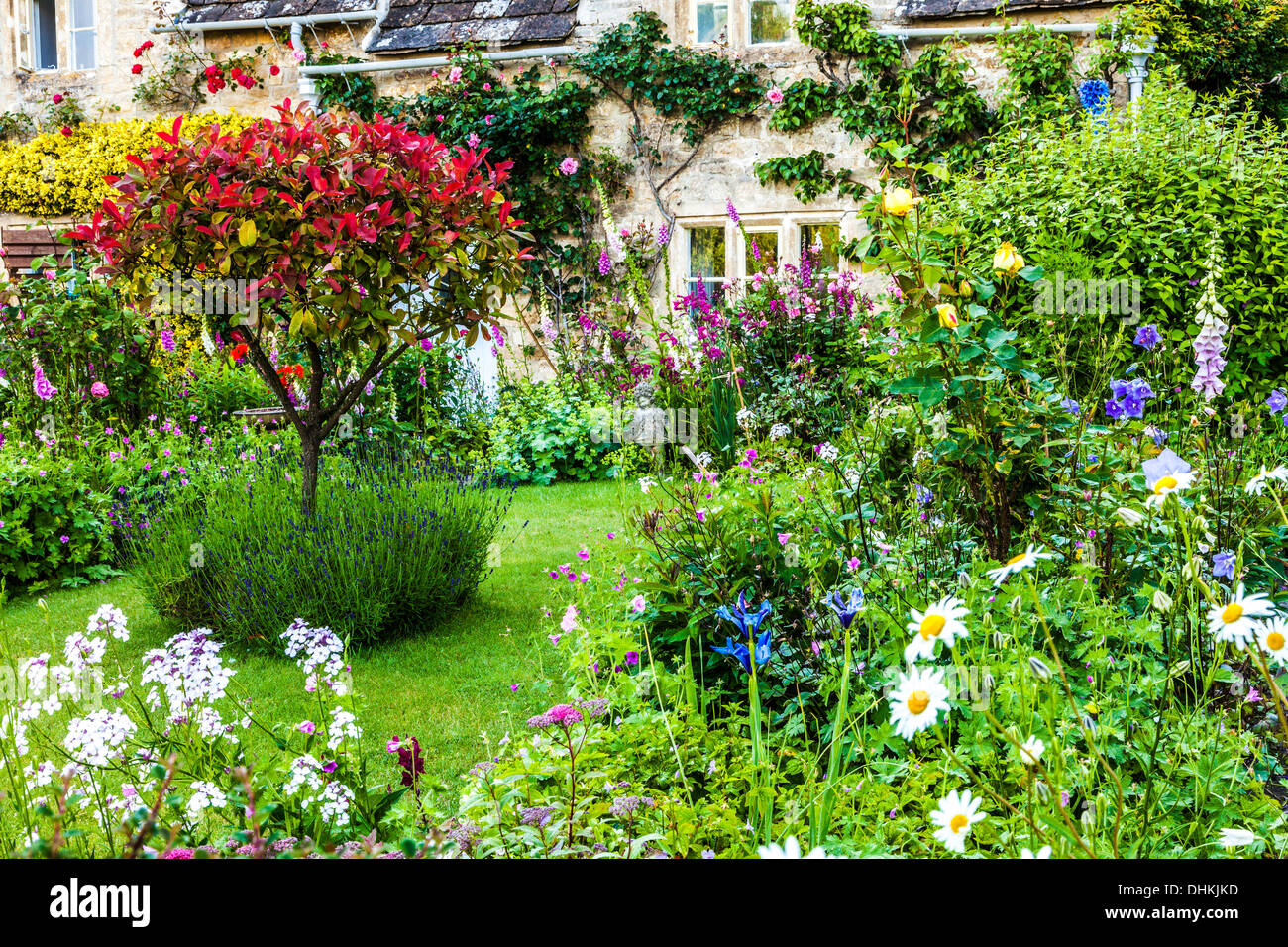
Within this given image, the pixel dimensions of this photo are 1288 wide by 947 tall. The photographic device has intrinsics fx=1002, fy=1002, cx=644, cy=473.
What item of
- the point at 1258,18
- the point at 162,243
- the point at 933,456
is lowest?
the point at 933,456

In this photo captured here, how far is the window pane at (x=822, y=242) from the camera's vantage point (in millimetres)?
8859

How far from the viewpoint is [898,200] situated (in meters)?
2.23

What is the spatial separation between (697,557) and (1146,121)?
525cm

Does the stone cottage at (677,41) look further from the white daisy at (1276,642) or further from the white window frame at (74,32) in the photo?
the white daisy at (1276,642)

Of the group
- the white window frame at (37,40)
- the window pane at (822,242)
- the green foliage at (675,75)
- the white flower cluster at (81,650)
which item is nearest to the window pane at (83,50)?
the white window frame at (37,40)

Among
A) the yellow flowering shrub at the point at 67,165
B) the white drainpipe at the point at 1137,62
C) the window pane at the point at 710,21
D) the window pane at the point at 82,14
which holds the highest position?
the window pane at the point at 82,14

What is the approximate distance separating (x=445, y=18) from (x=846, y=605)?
370 inches

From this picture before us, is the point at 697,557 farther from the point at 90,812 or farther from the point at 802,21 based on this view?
the point at 802,21

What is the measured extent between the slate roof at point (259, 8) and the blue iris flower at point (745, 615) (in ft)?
30.9

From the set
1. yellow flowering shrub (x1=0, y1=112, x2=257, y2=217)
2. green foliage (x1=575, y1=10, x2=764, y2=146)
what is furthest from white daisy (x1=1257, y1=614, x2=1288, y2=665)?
yellow flowering shrub (x1=0, y1=112, x2=257, y2=217)

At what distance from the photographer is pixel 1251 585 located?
260cm

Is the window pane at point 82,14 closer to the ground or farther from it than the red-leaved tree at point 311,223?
farther from it

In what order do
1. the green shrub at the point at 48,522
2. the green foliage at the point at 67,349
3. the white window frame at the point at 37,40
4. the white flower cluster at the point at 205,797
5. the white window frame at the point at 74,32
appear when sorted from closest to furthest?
the white flower cluster at the point at 205,797 → the green shrub at the point at 48,522 → the green foliage at the point at 67,349 → the white window frame at the point at 74,32 → the white window frame at the point at 37,40
